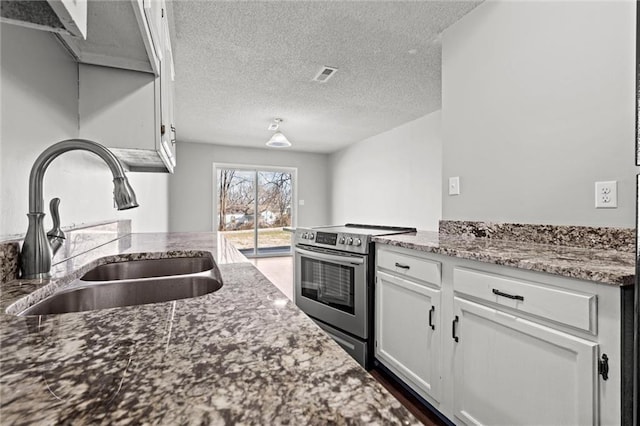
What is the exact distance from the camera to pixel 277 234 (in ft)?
22.3

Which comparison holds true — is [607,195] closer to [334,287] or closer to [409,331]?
[409,331]

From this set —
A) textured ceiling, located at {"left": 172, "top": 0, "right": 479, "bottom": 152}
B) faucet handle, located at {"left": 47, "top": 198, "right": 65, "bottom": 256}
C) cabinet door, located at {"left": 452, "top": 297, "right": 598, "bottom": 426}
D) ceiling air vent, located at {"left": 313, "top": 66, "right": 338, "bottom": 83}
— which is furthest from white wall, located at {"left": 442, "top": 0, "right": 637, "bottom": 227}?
faucet handle, located at {"left": 47, "top": 198, "right": 65, "bottom": 256}

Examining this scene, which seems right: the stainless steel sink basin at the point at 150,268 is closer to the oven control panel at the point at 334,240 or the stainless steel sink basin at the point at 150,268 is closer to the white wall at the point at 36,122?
the white wall at the point at 36,122

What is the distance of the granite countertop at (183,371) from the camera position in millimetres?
295

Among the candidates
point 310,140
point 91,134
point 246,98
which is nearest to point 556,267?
point 91,134

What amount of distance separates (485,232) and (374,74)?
1.82 m

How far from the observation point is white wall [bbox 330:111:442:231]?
4254 millimetres

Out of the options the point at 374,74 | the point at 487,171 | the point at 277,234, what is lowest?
the point at 277,234

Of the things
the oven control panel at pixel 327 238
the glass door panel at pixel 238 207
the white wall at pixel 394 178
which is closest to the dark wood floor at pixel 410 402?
the oven control panel at pixel 327 238

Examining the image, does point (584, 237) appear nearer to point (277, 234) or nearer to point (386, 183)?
point (386, 183)

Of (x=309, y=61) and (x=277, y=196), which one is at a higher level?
(x=309, y=61)

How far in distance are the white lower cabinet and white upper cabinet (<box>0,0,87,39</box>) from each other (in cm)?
138

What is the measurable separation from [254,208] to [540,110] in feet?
18.2

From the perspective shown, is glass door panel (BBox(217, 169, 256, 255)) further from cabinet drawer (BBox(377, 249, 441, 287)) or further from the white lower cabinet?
the white lower cabinet
